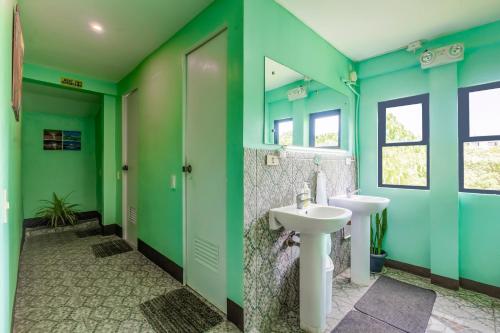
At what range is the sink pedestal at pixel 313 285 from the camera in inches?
64.6

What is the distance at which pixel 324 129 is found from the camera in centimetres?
248

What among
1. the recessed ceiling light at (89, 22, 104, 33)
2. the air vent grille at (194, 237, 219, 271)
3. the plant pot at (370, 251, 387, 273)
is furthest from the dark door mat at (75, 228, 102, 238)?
the plant pot at (370, 251, 387, 273)

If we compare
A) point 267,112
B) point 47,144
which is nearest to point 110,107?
point 47,144

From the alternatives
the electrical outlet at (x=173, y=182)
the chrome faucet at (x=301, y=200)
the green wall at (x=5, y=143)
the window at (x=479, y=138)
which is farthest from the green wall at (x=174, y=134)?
the window at (x=479, y=138)

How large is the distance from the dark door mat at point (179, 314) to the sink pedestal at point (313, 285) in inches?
26.3

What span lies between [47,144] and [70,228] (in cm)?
173

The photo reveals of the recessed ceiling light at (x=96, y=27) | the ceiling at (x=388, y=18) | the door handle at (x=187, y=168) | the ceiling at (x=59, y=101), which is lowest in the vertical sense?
the door handle at (x=187, y=168)

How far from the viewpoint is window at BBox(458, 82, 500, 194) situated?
2166 mm

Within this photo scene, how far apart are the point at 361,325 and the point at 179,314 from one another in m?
1.43

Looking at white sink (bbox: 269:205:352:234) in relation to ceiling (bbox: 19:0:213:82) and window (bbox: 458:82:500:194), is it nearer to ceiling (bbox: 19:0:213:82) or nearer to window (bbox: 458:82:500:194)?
window (bbox: 458:82:500:194)

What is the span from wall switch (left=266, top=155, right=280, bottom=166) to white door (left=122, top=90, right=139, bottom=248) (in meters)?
2.25

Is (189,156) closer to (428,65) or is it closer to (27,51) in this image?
(27,51)

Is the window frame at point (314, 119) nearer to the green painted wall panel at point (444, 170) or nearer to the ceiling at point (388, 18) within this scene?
the ceiling at point (388, 18)

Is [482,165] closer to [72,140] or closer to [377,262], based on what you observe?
[377,262]
